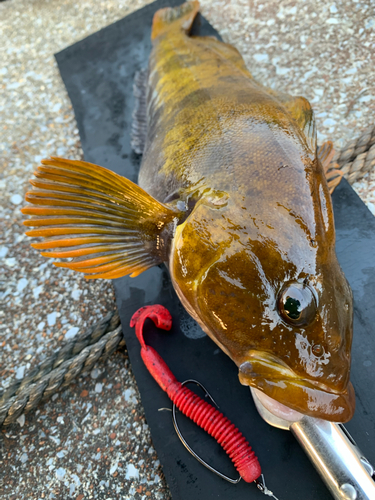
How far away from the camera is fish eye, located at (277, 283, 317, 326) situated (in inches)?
31.6

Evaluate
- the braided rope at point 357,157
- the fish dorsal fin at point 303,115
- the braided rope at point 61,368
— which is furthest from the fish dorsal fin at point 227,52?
the braided rope at point 61,368

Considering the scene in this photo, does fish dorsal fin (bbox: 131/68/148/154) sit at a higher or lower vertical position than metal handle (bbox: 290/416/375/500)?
higher

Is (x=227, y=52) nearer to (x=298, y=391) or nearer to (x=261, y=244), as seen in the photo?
(x=261, y=244)

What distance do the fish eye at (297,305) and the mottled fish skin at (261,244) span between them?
0.01 m

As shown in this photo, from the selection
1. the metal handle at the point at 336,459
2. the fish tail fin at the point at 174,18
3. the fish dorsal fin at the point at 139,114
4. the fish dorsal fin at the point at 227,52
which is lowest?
the metal handle at the point at 336,459

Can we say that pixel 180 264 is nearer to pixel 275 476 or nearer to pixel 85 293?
pixel 275 476

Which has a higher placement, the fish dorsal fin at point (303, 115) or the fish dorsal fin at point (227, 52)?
the fish dorsal fin at point (227, 52)

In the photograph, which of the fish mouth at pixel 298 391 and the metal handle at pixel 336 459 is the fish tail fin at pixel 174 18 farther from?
the metal handle at pixel 336 459

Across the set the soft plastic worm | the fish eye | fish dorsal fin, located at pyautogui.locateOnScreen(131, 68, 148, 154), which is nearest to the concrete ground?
the soft plastic worm

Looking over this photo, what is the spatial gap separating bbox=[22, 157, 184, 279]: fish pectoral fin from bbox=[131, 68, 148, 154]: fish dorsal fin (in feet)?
2.70

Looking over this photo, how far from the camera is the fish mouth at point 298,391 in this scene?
31.6 inches

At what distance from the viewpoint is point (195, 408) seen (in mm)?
1174

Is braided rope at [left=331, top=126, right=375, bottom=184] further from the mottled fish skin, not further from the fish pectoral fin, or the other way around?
the fish pectoral fin

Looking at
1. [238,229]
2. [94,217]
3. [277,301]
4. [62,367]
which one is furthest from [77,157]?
[277,301]
